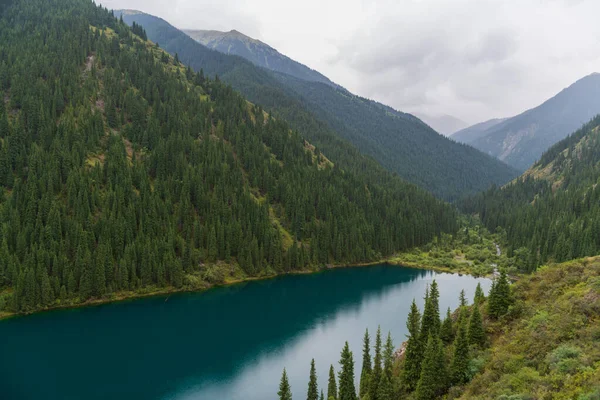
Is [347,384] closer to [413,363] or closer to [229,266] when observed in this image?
[413,363]

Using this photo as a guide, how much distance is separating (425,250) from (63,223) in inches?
5278

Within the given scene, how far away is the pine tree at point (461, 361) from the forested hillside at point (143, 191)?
3581 inches

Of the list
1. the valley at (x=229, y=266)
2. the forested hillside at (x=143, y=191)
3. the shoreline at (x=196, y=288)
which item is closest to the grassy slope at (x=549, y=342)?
the valley at (x=229, y=266)

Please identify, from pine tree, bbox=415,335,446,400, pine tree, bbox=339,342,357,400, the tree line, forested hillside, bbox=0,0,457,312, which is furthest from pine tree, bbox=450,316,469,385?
forested hillside, bbox=0,0,457,312

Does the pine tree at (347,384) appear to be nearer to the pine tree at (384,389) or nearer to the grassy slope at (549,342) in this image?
the pine tree at (384,389)

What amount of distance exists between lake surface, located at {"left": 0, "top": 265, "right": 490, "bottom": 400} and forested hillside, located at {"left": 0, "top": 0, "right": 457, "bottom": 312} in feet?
37.9

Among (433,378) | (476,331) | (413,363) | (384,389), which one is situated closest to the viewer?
(433,378)

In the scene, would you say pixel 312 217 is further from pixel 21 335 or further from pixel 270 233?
pixel 21 335

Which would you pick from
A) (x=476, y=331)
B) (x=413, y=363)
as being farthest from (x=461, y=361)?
(x=413, y=363)

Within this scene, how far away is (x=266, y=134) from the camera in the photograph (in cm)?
19512

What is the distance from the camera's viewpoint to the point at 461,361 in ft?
121

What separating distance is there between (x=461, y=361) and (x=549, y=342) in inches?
309

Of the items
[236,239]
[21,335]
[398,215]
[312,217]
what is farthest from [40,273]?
[398,215]

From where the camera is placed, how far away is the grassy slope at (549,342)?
2558 centimetres
